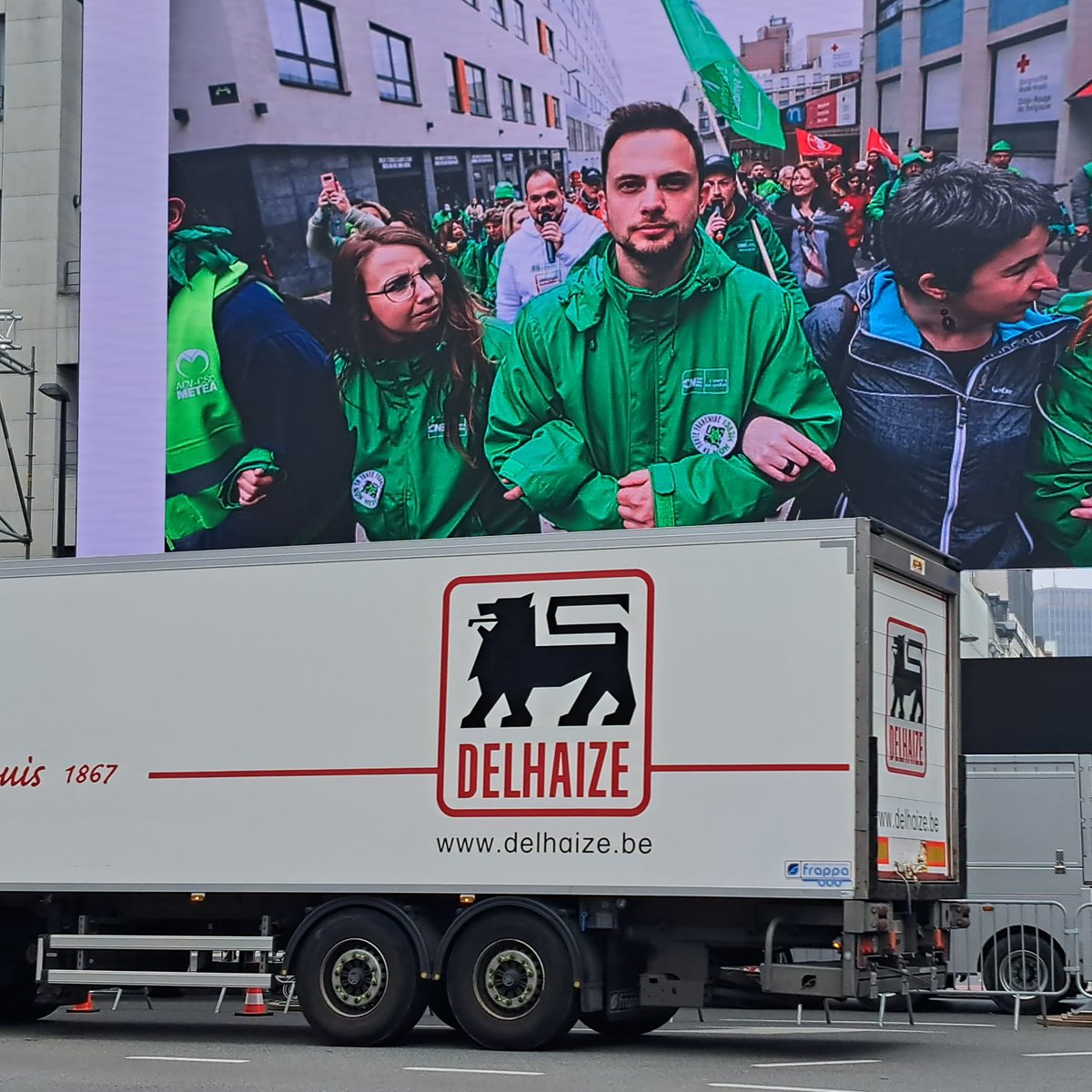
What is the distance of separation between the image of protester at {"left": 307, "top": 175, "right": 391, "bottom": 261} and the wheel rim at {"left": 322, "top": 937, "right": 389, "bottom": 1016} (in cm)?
1745

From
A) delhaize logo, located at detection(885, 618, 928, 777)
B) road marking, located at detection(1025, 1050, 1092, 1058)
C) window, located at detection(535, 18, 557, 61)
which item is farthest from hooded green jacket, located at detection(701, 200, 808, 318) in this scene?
road marking, located at detection(1025, 1050, 1092, 1058)

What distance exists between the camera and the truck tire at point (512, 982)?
523 inches

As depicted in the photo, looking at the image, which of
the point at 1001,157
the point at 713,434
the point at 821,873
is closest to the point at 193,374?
the point at 713,434

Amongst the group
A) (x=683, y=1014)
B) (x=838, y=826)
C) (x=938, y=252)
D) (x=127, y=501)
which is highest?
(x=938, y=252)

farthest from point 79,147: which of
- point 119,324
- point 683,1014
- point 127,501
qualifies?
point 683,1014

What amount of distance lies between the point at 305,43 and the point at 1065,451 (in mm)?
13638

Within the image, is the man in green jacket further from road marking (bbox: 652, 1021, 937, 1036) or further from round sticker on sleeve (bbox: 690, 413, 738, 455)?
road marking (bbox: 652, 1021, 937, 1036)

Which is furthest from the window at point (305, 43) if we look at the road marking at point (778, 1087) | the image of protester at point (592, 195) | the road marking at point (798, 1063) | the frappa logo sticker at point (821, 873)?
the road marking at point (778, 1087)

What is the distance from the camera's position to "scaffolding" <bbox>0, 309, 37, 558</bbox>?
106ft

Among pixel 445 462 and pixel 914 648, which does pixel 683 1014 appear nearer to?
pixel 914 648

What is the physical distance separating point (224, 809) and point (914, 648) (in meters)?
5.34

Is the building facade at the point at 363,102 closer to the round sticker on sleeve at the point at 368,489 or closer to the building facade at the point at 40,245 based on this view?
the round sticker on sleeve at the point at 368,489

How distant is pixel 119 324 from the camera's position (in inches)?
1237

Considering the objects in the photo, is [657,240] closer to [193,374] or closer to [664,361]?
[664,361]
